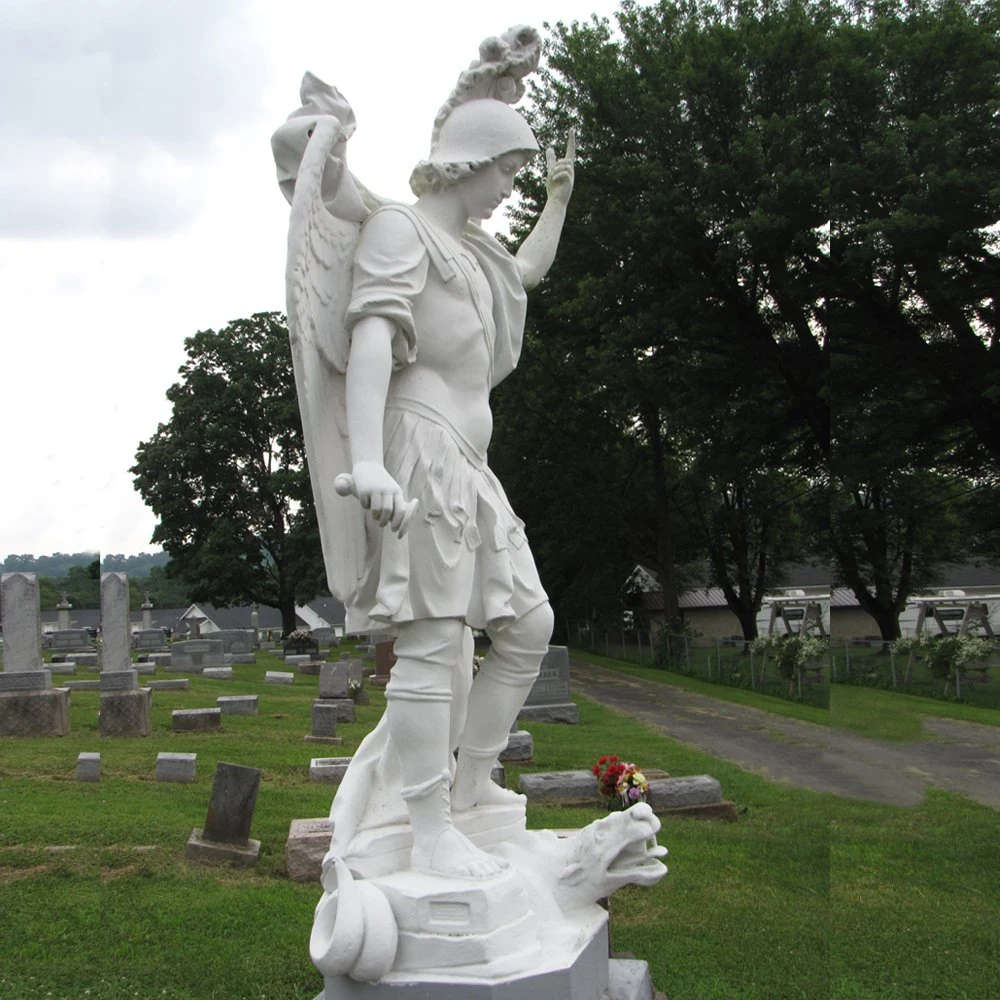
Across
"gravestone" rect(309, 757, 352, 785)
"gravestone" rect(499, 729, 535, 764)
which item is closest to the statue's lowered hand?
"gravestone" rect(309, 757, 352, 785)

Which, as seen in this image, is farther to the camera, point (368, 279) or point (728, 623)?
point (728, 623)

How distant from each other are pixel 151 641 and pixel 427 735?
92.6ft

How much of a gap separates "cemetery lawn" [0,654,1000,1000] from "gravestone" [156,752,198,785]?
6.9 inches

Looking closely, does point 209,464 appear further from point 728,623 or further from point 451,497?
point 451,497

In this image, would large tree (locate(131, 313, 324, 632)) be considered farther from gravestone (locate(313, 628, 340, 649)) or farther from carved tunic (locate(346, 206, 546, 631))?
carved tunic (locate(346, 206, 546, 631))

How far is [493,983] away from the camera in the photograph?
9.41 feet

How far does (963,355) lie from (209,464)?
95.8 feet

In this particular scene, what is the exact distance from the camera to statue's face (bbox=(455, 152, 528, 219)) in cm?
355

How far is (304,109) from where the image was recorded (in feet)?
11.0

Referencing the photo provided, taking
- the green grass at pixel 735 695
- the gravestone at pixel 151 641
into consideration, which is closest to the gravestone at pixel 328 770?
the green grass at pixel 735 695

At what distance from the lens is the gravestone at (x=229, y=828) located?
594cm

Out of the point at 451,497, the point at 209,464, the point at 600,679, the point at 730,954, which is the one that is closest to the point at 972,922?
the point at 730,954

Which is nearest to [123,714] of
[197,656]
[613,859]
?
[613,859]

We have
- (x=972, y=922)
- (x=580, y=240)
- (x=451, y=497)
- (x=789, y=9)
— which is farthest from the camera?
(x=580, y=240)
